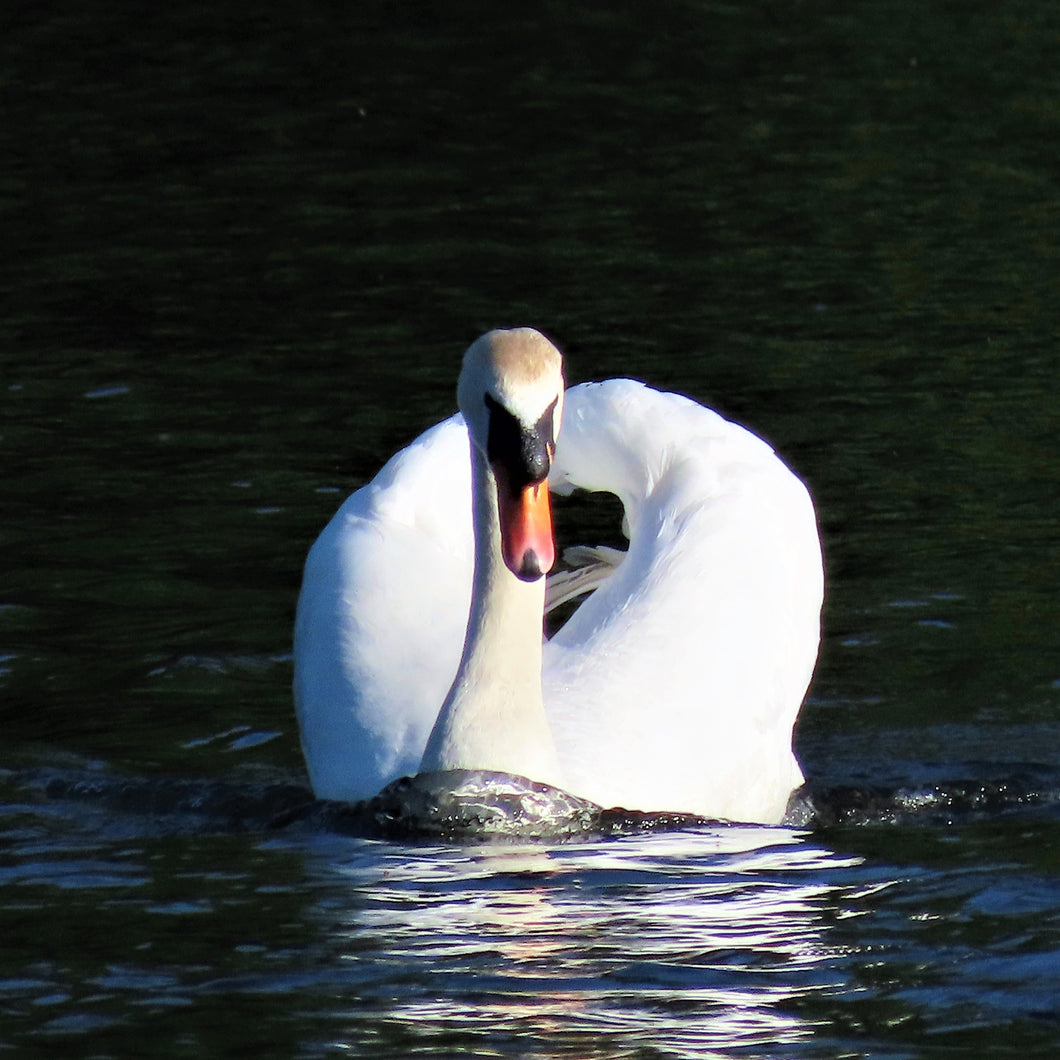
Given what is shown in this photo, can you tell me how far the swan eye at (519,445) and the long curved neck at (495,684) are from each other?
20 cm

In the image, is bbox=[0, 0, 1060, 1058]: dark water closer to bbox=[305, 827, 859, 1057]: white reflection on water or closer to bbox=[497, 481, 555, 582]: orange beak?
bbox=[305, 827, 859, 1057]: white reflection on water

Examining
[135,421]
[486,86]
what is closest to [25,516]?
[135,421]

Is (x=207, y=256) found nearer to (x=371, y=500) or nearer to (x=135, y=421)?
(x=135, y=421)

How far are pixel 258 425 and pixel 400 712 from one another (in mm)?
4514

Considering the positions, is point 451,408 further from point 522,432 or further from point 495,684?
point 522,432

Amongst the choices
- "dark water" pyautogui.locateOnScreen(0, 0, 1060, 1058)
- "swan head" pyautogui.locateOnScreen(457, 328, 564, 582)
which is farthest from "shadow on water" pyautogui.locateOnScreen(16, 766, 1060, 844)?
"swan head" pyautogui.locateOnScreen(457, 328, 564, 582)

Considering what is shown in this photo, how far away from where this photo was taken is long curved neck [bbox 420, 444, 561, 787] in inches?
265

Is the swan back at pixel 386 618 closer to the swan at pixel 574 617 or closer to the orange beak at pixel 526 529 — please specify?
the swan at pixel 574 617

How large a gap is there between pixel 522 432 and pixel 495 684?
2.44 feet

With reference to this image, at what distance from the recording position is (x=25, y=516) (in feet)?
33.9

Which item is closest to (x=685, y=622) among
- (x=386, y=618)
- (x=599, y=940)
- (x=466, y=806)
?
(x=386, y=618)

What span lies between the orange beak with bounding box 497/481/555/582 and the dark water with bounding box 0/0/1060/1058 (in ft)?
2.68

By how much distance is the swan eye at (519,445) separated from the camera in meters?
6.34

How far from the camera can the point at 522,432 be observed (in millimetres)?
6391
